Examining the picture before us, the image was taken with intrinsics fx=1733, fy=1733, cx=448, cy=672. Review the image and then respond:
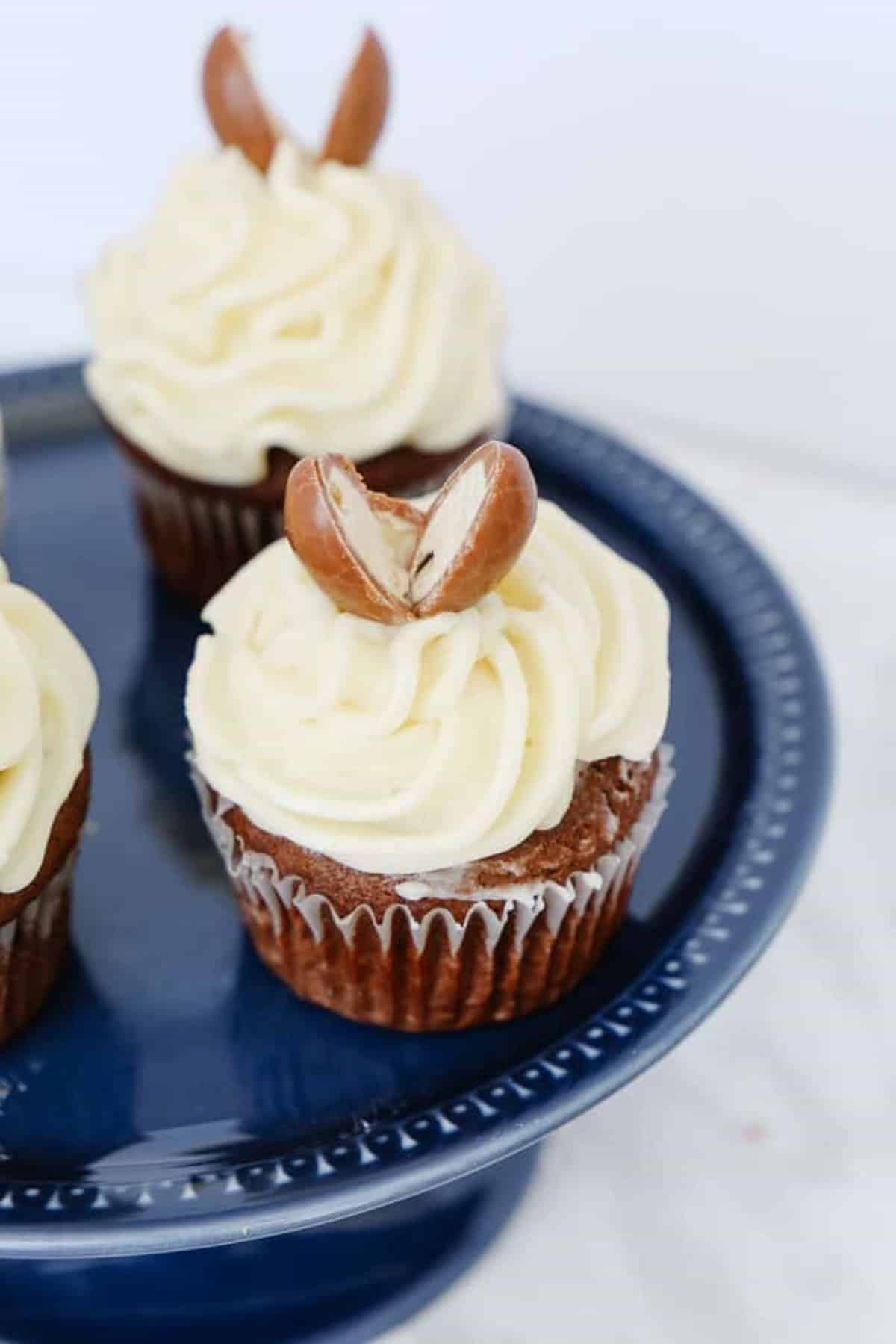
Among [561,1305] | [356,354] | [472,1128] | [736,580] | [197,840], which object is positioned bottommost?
[561,1305]

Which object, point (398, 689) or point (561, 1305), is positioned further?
point (561, 1305)

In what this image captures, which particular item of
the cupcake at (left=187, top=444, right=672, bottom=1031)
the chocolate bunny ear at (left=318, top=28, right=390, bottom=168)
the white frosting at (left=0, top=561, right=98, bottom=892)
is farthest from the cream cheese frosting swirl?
the chocolate bunny ear at (left=318, top=28, right=390, bottom=168)

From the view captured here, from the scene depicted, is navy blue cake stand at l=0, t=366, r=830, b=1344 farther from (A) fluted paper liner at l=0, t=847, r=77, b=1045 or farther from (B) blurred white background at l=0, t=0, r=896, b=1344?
(B) blurred white background at l=0, t=0, r=896, b=1344

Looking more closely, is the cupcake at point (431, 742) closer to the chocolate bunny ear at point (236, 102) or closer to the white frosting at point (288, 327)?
the white frosting at point (288, 327)

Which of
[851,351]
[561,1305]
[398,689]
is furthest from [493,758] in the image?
[851,351]

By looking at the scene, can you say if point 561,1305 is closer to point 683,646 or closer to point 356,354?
point 683,646

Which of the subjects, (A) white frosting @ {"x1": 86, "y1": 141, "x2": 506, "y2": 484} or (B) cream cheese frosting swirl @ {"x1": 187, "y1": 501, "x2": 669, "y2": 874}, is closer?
(B) cream cheese frosting swirl @ {"x1": 187, "y1": 501, "x2": 669, "y2": 874}

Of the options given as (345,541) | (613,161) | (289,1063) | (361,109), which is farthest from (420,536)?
(613,161)


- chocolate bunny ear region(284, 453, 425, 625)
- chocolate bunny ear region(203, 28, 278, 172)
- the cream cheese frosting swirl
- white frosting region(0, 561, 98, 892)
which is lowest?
white frosting region(0, 561, 98, 892)
